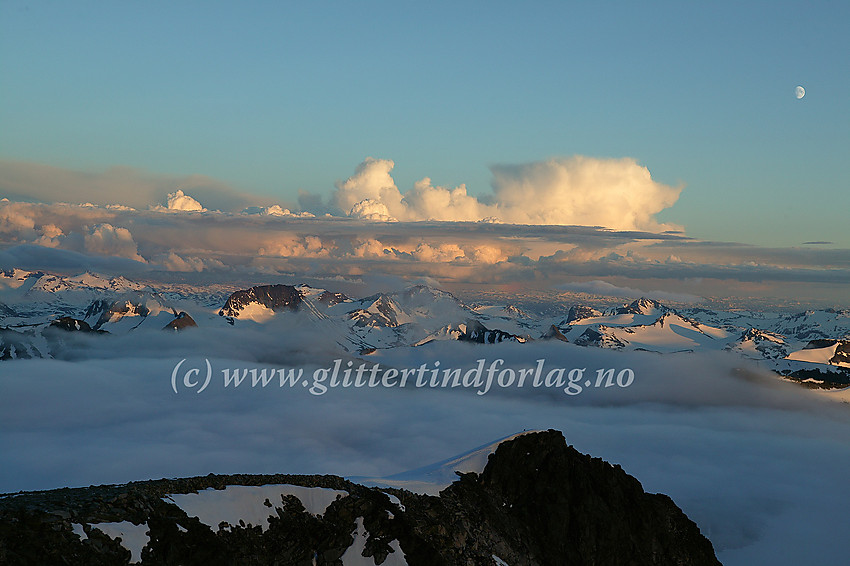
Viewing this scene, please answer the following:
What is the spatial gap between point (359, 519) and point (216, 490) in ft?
58.9

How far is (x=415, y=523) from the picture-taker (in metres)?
81.4

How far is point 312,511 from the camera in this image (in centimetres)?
7688

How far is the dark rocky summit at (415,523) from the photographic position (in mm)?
58656

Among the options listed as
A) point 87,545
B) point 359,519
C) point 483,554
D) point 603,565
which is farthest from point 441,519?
point 87,545

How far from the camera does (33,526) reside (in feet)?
182

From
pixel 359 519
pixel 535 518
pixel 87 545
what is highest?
pixel 87 545

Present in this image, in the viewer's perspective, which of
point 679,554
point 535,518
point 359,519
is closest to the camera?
point 359,519

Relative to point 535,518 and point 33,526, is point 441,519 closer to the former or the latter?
point 535,518

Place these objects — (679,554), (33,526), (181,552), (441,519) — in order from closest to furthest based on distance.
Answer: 1. (33,526)
2. (181,552)
3. (441,519)
4. (679,554)

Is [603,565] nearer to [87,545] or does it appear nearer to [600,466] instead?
[600,466]

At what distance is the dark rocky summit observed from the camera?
2309 inches

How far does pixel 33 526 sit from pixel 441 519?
4886 cm

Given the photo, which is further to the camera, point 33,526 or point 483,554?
point 483,554

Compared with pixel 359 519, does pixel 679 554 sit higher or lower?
lower
